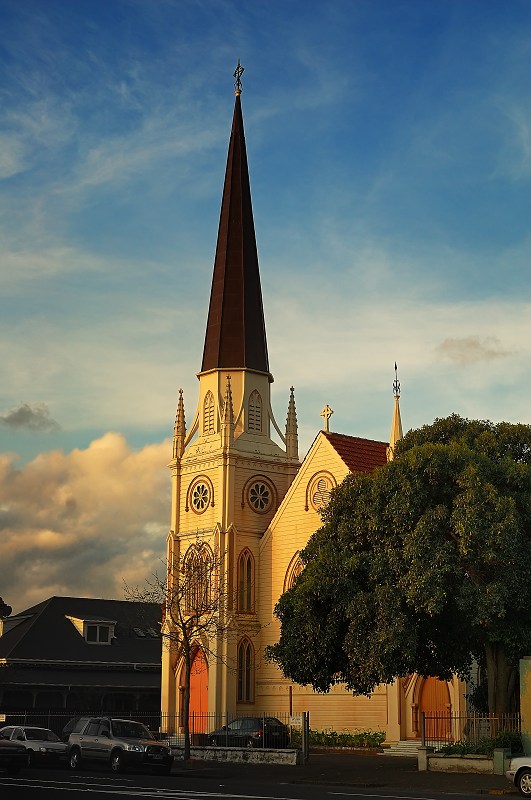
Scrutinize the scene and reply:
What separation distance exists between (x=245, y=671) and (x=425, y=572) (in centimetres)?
2178

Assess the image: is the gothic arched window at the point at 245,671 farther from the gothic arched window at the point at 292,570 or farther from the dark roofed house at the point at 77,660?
the dark roofed house at the point at 77,660

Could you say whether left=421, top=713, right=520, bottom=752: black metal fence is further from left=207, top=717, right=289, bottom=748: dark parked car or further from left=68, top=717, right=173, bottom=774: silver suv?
left=68, top=717, right=173, bottom=774: silver suv

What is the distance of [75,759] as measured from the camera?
34.0 m

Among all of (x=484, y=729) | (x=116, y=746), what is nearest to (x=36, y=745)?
(x=116, y=746)

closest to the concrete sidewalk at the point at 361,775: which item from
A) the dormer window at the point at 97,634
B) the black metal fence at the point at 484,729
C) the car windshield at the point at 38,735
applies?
the black metal fence at the point at 484,729

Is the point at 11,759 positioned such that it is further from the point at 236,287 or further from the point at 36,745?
the point at 236,287

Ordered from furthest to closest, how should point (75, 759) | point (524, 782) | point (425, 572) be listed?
1. point (75, 759)
2. point (425, 572)
3. point (524, 782)

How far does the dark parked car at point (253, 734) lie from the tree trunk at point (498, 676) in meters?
10.9

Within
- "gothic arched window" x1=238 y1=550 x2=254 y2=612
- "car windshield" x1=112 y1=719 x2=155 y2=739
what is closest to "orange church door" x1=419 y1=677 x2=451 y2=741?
"gothic arched window" x1=238 y1=550 x2=254 y2=612

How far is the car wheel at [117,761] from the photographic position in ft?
106

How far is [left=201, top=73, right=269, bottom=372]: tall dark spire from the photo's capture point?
55.6 metres

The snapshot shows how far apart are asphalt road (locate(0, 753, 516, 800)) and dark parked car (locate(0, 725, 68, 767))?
51cm

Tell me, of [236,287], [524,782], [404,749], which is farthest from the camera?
[236,287]

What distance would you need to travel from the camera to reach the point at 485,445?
113 ft
